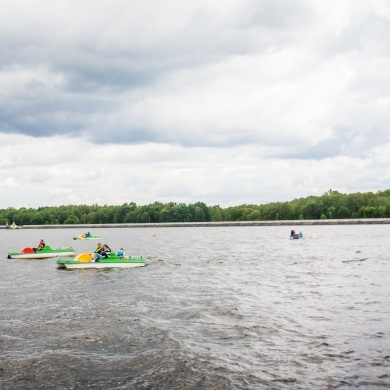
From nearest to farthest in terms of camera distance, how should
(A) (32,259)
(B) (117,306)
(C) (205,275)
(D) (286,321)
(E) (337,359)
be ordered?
(E) (337,359), (D) (286,321), (B) (117,306), (C) (205,275), (A) (32,259)

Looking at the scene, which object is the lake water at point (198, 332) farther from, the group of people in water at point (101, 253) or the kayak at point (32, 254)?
the kayak at point (32, 254)

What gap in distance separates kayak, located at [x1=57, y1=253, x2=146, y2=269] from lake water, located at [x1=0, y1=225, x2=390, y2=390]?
18.7 feet

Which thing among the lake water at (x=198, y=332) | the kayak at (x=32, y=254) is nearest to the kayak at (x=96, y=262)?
the lake water at (x=198, y=332)

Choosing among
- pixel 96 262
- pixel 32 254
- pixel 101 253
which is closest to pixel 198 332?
pixel 96 262

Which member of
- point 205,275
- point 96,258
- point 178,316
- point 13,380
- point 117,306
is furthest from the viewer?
point 96,258

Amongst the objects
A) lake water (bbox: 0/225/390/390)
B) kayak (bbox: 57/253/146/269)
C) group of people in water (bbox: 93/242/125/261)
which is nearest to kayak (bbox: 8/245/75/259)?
kayak (bbox: 57/253/146/269)

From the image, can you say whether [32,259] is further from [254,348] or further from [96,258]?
[254,348]

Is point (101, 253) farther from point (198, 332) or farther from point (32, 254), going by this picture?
point (198, 332)

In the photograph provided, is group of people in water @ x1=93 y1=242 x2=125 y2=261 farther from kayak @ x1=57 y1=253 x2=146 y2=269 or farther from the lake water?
the lake water

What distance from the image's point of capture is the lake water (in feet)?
53.3

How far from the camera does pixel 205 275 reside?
44.7 m

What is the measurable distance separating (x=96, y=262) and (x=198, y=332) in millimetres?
27622

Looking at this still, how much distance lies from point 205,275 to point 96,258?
11380 millimetres

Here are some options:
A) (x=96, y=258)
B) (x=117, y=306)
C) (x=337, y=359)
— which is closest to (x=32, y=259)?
(x=96, y=258)
